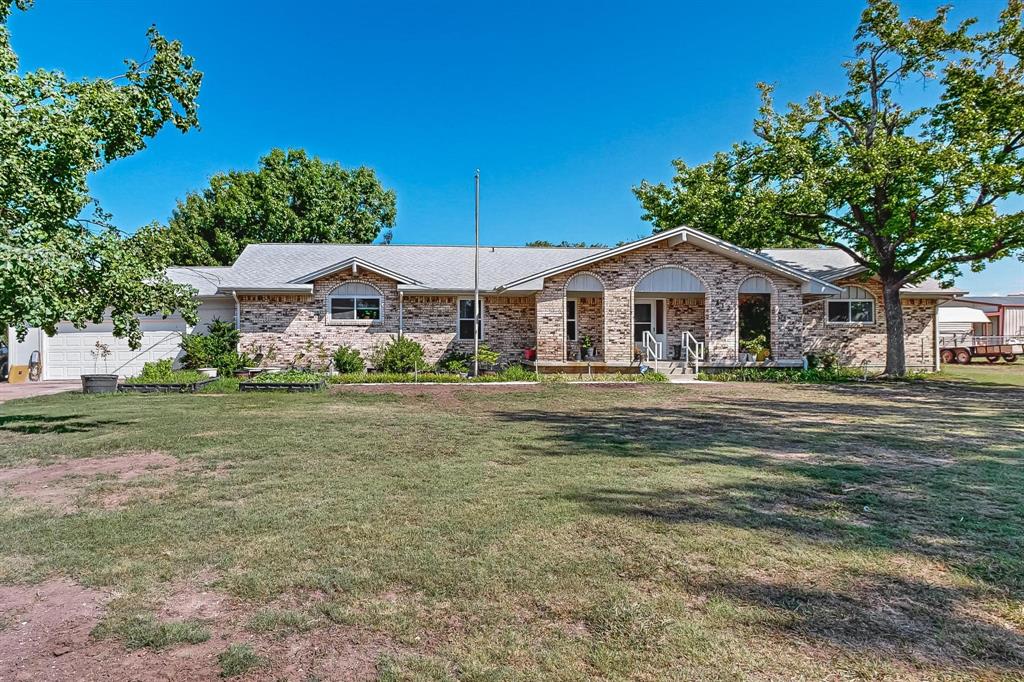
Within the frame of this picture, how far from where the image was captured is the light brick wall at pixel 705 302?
1923 cm

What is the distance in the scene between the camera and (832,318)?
21.5 metres

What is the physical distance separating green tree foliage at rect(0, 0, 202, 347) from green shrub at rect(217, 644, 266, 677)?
23.5ft

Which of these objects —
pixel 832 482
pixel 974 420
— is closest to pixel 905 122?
pixel 974 420

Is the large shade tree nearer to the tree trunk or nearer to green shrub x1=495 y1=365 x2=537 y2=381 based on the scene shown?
the tree trunk

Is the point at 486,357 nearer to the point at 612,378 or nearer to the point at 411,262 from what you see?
the point at 612,378

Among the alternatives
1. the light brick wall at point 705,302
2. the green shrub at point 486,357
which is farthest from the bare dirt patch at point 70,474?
the light brick wall at point 705,302

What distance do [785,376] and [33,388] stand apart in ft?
80.3

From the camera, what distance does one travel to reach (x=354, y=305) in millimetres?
20281

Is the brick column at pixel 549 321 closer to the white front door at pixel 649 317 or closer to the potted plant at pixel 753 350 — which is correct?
the white front door at pixel 649 317

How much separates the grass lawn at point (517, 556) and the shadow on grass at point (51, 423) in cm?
114

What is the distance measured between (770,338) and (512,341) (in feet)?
31.2

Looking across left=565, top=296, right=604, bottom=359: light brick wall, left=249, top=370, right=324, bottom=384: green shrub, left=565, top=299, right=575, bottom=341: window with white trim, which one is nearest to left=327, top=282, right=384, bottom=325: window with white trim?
left=249, top=370, right=324, bottom=384: green shrub

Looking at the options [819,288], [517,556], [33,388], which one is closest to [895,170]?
[819,288]

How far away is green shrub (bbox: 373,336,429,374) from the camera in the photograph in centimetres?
1934
